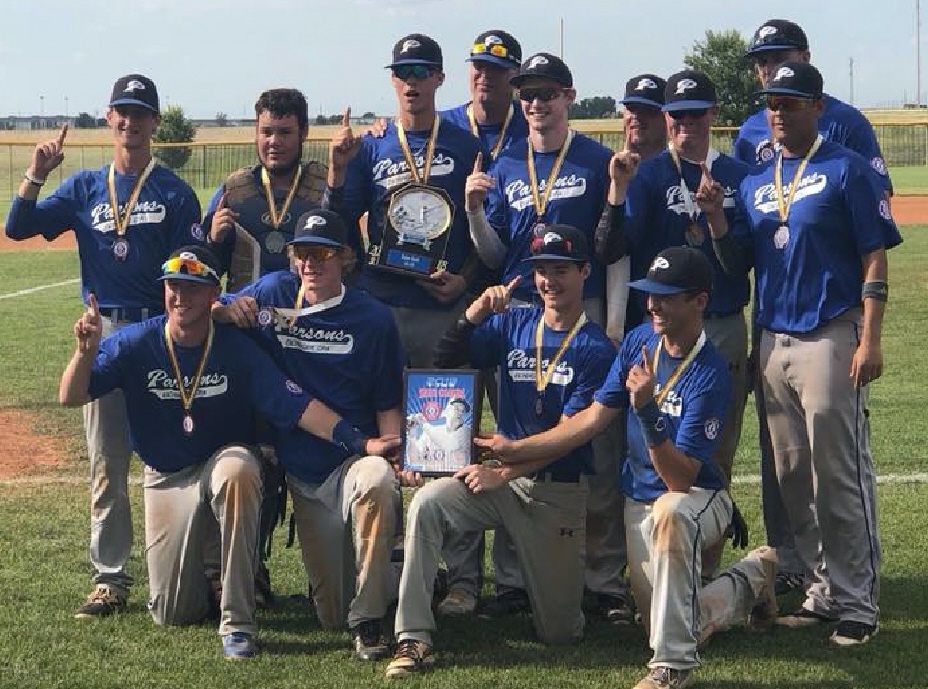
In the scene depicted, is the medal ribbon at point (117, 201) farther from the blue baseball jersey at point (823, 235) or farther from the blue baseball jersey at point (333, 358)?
the blue baseball jersey at point (823, 235)

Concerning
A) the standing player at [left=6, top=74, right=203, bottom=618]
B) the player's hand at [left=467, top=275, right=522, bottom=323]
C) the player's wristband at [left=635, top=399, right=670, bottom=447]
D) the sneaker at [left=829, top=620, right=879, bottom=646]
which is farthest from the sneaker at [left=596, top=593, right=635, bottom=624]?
the standing player at [left=6, top=74, right=203, bottom=618]

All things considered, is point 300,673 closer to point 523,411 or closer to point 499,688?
point 499,688

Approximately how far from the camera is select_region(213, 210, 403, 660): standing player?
6.88m

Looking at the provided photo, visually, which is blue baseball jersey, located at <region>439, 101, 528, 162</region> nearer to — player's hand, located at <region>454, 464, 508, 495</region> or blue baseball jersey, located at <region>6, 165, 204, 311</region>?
blue baseball jersey, located at <region>6, 165, 204, 311</region>

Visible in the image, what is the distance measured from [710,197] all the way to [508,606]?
2.36 m

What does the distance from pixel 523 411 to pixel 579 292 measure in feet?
2.12

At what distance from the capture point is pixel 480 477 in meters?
6.56

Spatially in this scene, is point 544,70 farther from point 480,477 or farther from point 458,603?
point 458,603

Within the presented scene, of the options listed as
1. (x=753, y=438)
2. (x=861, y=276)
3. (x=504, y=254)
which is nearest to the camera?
(x=861, y=276)

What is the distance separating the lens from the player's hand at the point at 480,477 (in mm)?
6559

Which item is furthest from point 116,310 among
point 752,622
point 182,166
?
point 182,166

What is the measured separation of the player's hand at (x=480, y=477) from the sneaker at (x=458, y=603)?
0.92 metres

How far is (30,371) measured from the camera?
572 inches

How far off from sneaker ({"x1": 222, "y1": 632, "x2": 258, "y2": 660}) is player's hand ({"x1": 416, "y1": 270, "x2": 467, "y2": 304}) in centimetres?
206
